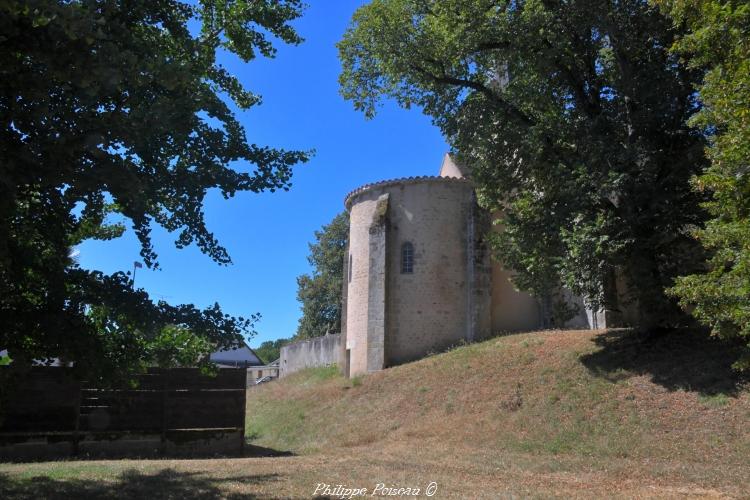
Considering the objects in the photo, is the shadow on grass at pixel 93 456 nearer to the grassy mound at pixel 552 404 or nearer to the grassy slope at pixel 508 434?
the grassy slope at pixel 508 434

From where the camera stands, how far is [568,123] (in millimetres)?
16016

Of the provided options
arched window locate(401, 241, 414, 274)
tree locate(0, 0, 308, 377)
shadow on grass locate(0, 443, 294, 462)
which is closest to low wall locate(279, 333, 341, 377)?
arched window locate(401, 241, 414, 274)

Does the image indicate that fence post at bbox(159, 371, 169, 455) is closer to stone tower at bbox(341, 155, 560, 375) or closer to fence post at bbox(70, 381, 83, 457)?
fence post at bbox(70, 381, 83, 457)

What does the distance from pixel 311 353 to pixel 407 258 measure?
12.6m

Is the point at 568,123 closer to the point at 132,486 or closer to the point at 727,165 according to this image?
the point at 727,165

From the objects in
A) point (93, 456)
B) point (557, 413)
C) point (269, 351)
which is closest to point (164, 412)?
point (93, 456)

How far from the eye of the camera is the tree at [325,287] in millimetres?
46297

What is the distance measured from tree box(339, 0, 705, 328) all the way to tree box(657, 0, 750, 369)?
16.7 ft

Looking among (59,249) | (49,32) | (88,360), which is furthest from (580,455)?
(49,32)

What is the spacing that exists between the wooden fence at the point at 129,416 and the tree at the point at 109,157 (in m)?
5.31

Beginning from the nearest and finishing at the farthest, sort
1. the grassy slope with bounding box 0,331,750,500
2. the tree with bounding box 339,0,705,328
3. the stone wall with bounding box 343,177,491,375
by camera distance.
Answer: the grassy slope with bounding box 0,331,750,500
the tree with bounding box 339,0,705,328
the stone wall with bounding box 343,177,491,375

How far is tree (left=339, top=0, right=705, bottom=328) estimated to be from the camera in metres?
14.1

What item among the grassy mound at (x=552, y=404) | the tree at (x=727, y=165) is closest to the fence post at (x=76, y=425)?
the grassy mound at (x=552, y=404)

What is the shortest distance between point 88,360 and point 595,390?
38.3ft
